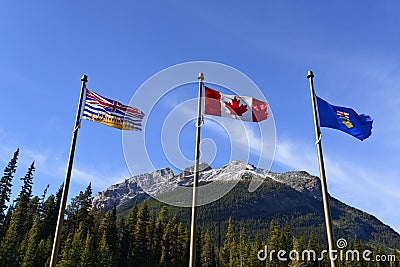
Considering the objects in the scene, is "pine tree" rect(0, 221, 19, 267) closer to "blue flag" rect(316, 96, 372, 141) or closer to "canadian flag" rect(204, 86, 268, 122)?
"canadian flag" rect(204, 86, 268, 122)

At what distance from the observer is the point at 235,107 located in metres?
16.7

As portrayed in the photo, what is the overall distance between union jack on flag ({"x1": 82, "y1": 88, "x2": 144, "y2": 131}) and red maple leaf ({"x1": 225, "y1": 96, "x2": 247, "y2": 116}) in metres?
3.67

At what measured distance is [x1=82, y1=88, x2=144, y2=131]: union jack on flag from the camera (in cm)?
1655

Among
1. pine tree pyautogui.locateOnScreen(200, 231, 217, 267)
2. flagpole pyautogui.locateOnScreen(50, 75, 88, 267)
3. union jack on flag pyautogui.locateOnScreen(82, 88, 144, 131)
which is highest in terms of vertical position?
pine tree pyautogui.locateOnScreen(200, 231, 217, 267)

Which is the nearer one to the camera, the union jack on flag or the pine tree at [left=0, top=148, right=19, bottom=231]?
the union jack on flag

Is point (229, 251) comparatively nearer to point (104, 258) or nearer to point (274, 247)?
point (274, 247)

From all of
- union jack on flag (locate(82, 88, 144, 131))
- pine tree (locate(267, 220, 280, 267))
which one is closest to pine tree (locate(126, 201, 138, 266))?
pine tree (locate(267, 220, 280, 267))

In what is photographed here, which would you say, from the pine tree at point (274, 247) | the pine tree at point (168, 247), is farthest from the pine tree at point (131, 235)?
the pine tree at point (274, 247)

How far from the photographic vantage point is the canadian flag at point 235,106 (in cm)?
1655

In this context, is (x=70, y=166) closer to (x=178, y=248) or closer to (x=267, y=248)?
(x=178, y=248)

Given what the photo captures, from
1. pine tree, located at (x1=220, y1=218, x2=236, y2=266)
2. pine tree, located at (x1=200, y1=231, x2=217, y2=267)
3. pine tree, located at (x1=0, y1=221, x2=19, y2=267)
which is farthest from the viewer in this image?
pine tree, located at (x1=220, y1=218, x2=236, y2=266)

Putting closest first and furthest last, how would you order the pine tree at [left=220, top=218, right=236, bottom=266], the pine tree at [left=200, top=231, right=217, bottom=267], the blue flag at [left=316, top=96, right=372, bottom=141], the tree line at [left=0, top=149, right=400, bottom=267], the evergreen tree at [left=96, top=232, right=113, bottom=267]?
the blue flag at [left=316, top=96, right=372, bottom=141] → the evergreen tree at [left=96, top=232, right=113, bottom=267] → the tree line at [left=0, top=149, right=400, bottom=267] → the pine tree at [left=200, top=231, right=217, bottom=267] → the pine tree at [left=220, top=218, right=236, bottom=266]

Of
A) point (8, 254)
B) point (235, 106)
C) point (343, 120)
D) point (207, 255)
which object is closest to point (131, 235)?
point (207, 255)

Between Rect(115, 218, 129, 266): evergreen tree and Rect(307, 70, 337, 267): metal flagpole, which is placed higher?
Rect(115, 218, 129, 266): evergreen tree
